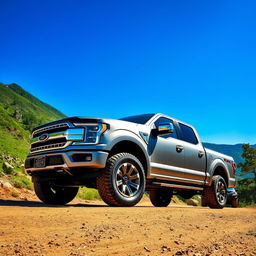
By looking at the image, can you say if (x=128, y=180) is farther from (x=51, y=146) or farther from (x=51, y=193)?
(x=51, y=193)

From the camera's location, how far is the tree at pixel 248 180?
3856 centimetres

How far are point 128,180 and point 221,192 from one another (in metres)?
4.16

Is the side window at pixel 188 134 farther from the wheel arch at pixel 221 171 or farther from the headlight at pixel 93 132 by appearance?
the headlight at pixel 93 132

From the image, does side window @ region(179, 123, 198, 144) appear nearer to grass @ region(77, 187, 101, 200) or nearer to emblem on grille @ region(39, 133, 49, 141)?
emblem on grille @ region(39, 133, 49, 141)

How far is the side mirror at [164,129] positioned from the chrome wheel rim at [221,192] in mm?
3217

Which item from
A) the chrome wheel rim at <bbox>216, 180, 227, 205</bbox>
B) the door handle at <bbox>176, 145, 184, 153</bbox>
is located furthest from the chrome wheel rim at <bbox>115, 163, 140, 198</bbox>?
the chrome wheel rim at <bbox>216, 180, 227, 205</bbox>

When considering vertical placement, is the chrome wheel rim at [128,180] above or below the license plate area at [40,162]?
below

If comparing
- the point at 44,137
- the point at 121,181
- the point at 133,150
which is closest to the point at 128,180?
the point at 121,181

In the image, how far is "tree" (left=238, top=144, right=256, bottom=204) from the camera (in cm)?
3856

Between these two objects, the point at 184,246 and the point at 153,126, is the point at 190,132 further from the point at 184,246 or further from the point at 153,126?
the point at 184,246

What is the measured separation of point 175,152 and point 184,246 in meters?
3.99

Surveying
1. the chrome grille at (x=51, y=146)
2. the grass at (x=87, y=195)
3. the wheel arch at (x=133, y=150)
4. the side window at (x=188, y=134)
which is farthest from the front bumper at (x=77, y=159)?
the grass at (x=87, y=195)

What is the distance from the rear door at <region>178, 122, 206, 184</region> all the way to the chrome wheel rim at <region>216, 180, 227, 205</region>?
39.6 inches

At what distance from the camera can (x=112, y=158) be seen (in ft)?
15.9
